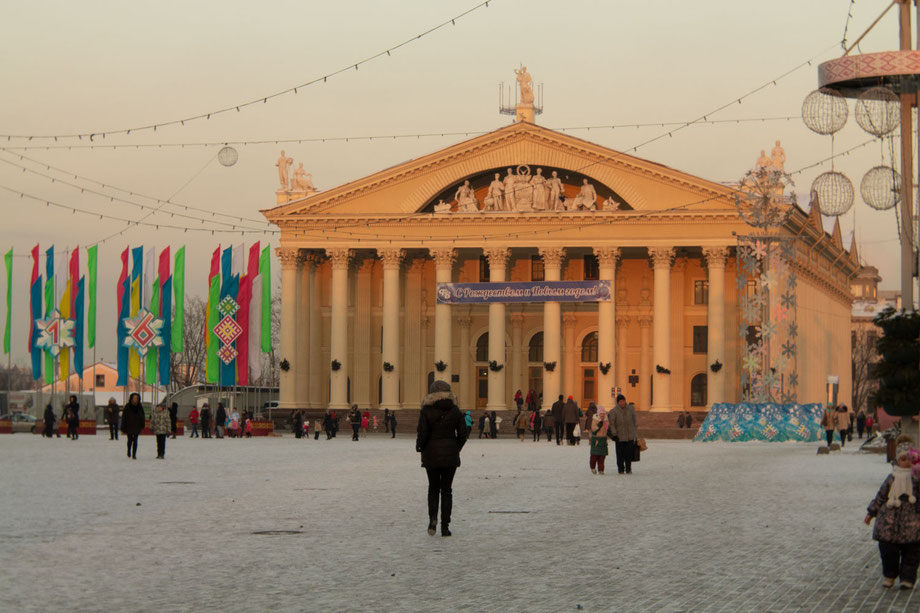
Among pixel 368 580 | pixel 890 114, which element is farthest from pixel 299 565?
pixel 890 114

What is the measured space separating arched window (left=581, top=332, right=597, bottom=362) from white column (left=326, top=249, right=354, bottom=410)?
12.5 meters

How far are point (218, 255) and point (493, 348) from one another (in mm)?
15882

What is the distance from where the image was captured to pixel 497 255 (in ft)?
232

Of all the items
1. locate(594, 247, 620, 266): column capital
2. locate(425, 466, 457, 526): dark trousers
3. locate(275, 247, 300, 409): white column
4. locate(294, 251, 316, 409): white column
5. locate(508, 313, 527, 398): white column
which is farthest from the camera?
Result: locate(508, 313, 527, 398): white column

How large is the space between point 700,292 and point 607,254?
714 centimetres

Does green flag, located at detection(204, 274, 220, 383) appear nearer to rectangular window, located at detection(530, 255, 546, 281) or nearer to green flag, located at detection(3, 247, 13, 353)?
green flag, located at detection(3, 247, 13, 353)

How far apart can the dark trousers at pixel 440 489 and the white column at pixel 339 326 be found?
2142 inches

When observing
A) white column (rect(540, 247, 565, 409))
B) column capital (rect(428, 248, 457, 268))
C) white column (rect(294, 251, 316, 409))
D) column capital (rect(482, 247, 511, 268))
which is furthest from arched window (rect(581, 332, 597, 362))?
white column (rect(294, 251, 316, 409))

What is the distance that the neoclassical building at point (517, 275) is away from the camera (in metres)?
69.0

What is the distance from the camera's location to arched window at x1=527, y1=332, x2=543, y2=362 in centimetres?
7625

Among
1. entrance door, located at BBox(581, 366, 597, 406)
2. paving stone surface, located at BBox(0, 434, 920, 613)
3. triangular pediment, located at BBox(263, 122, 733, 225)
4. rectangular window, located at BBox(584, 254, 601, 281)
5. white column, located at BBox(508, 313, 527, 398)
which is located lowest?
paving stone surface, located at BBox(0, 434, 920, 613)

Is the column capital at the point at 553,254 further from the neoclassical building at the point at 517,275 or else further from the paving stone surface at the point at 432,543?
the paving stone surface at the point at 432,543

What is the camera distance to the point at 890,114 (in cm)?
2262

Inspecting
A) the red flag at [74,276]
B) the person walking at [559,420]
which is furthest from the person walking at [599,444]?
the red flag at [74,276]
